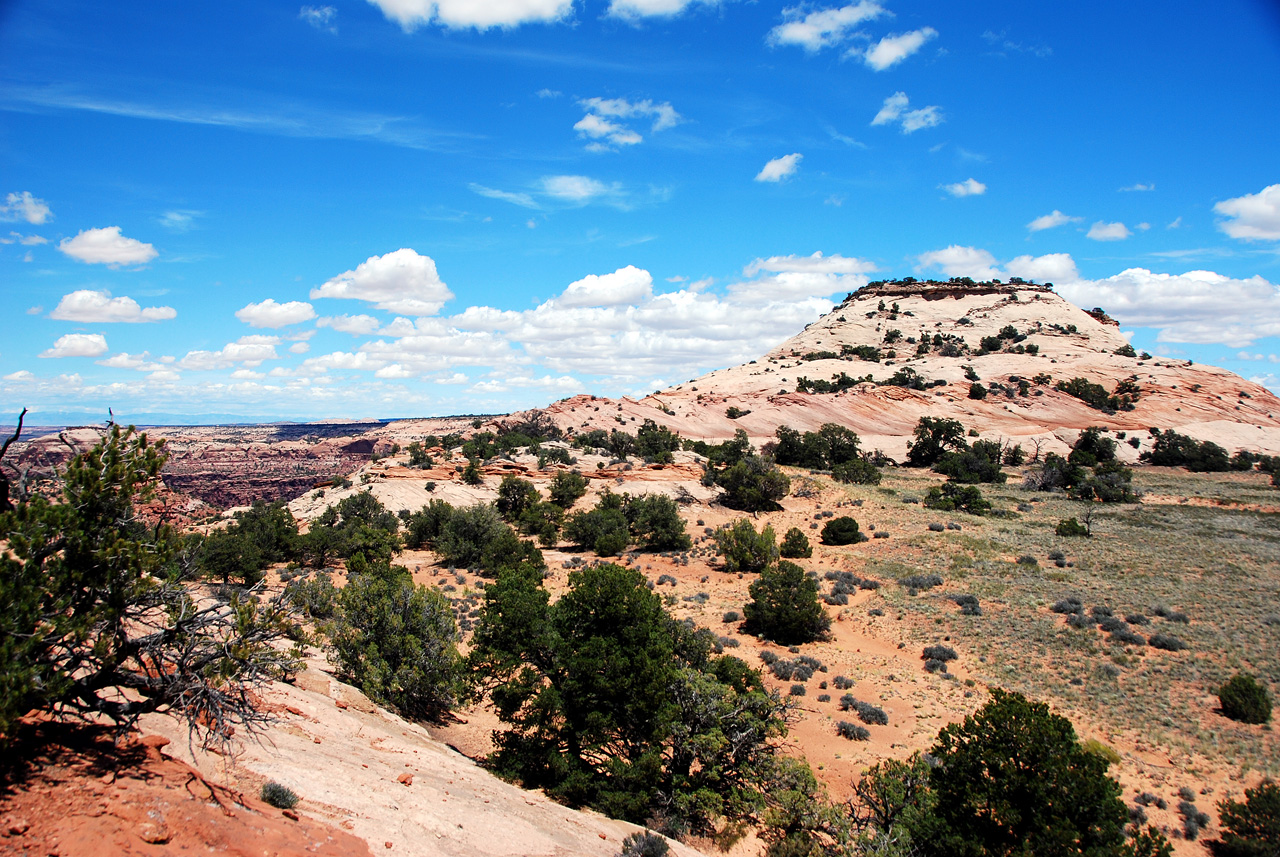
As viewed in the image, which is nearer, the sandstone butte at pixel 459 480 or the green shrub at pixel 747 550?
the sandstone butte at pixel 459 480

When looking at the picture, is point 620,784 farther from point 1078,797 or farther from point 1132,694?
point 1132,694

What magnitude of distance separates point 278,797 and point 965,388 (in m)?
73.3

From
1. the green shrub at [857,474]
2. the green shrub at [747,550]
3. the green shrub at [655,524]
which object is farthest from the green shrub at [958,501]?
the green shrub at [655,524]

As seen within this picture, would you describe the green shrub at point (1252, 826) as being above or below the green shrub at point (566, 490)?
below

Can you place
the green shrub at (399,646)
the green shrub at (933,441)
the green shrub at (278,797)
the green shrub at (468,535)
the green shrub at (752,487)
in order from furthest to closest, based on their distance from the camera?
1. the green shrub at (933,441)
2. the green shrub at (752,487)
3. the green shrub at (468,535)
4. the green shrub at (399,646)
5. the green shrub at (278,797)

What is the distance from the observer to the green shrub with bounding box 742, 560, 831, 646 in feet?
68.7

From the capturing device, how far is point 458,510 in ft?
109

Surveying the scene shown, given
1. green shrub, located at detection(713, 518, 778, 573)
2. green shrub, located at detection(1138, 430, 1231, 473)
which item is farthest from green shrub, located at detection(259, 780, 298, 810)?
green shrub, located at detection(1138, 430, 1231, 473)

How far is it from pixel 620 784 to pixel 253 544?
22761 millimetres

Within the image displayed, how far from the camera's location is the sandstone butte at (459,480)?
681 centimetres

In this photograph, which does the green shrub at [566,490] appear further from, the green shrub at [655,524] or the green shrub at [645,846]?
the green shrub at [645,846]

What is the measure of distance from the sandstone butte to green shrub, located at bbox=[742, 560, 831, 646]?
1.62 metres

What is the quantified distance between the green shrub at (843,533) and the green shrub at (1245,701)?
16696mm

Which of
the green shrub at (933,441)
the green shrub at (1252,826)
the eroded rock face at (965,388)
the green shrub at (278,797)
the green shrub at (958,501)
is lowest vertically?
the green shrub at (1252,826)
